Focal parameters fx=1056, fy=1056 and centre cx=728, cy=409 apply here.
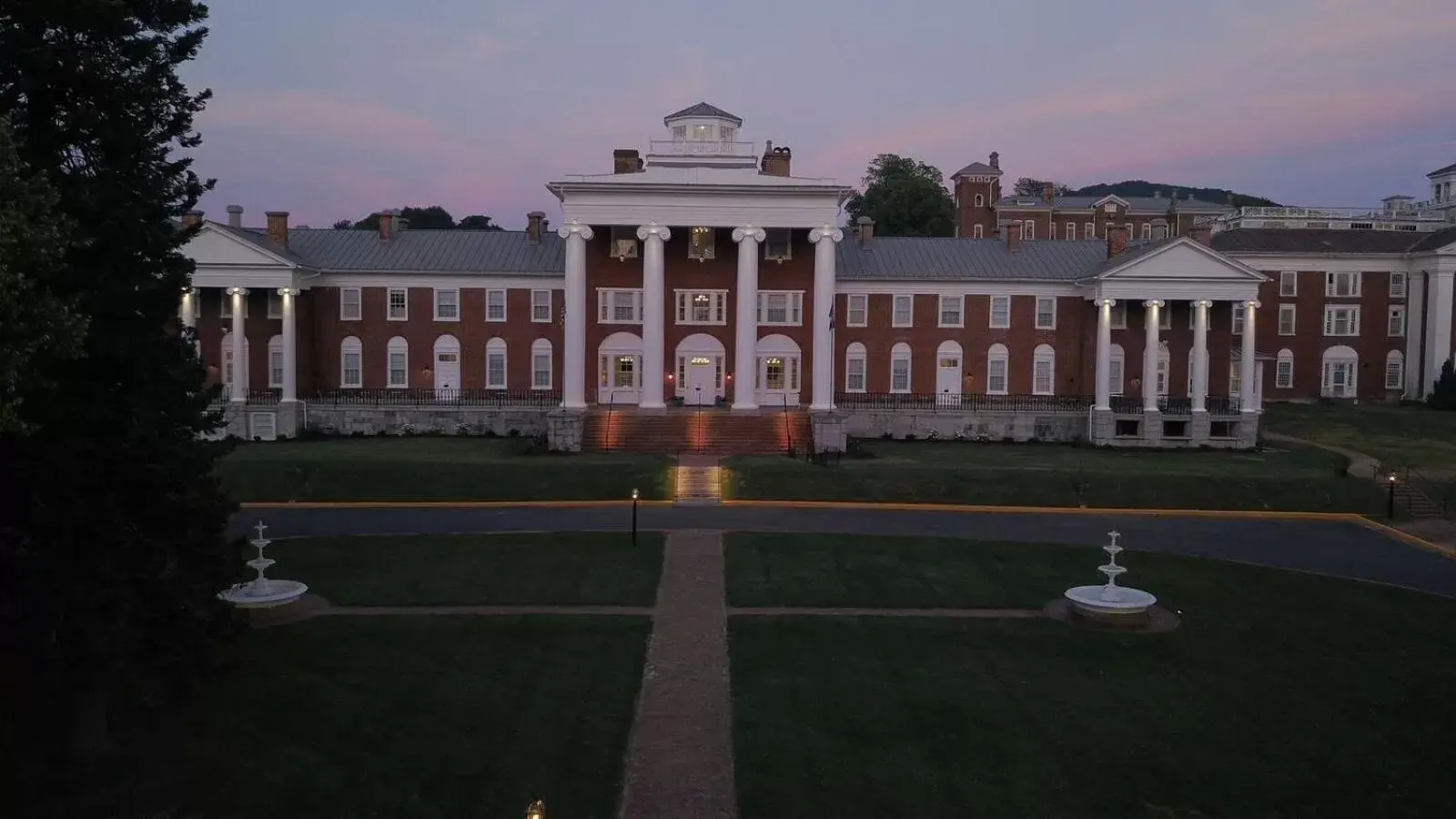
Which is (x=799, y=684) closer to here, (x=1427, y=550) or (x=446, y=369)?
(x=1427, y=550)

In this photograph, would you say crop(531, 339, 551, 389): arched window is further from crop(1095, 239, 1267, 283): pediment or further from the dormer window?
crop(1095, 239, 1267, 283): pediment

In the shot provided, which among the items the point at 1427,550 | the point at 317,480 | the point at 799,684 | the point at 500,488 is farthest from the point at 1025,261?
the point at 799,684

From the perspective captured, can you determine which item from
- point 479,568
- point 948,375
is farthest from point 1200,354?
point 479,568

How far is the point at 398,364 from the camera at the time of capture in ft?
174

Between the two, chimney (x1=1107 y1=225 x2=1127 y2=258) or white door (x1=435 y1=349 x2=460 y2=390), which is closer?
white door (x1=435 y1=349 x2=460 y2=390)

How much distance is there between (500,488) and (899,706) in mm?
22116

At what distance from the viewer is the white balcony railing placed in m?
49.4

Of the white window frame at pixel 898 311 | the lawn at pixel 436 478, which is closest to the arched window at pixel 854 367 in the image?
the white window frame at pixel 898 311

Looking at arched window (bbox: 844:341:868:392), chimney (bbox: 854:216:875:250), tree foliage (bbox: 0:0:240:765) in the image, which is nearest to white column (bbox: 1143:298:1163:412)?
arched window (bbox: 844:341:868:392)

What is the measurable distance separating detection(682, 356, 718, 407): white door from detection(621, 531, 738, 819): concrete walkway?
2697cm

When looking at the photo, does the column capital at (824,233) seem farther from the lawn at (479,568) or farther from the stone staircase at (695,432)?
the lawn at (479,568)

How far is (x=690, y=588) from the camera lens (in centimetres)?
2331

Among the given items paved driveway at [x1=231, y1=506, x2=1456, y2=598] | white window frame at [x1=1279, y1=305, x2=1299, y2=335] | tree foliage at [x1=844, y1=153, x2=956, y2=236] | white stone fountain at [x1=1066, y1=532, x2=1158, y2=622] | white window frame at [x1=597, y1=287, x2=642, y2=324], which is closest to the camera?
white stone fountain at [x1=1066, y1=532, x2=1158, y2=622]

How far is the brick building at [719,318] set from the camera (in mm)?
47281
